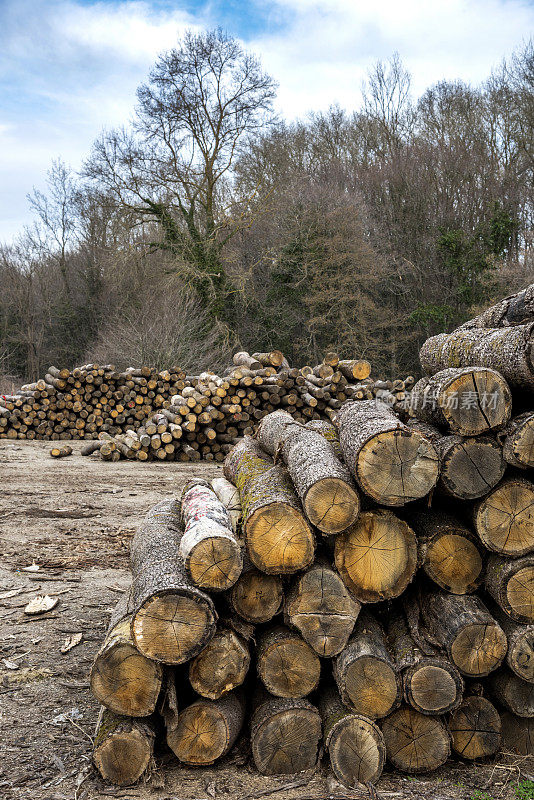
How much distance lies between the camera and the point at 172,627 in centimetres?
282

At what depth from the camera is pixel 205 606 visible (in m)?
2.86

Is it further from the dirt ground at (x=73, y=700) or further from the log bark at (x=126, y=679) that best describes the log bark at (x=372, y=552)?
the log bark at (x=126, y=679)

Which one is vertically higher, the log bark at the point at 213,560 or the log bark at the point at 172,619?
the log bark at the point at 213,560

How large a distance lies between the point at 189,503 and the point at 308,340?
57.7ft

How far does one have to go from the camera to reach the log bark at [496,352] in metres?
3.09

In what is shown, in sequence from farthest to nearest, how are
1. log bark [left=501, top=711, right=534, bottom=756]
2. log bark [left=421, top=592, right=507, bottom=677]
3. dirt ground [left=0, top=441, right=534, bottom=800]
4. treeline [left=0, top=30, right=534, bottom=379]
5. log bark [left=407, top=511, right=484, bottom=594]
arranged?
treeline [left=0, top=30, right=534, bottom=379] → log bark [left=501, top=711, right=534, bottom=756] → log bark [left=407, top=511, right=484, bottom=594] → log bark [left=421, top=592, right=507, bottom=677] → dirt ground [left=0, top=441, right=534, bottom=800]

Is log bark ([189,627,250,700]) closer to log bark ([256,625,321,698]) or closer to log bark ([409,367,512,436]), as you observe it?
log bark ([256,625,321,698])

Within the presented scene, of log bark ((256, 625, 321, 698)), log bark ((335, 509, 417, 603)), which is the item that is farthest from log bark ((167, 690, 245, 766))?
log bark ((335, 509, 417, 603))

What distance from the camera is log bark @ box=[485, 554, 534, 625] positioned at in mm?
3053

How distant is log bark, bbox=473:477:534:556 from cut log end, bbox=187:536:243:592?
121 centimetres

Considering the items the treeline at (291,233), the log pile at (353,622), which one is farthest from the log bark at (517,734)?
the treeline at (291,233)

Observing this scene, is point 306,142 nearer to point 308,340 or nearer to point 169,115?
point 169,115

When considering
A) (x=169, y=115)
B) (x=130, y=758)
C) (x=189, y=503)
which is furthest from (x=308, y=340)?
(x=130, y=758)

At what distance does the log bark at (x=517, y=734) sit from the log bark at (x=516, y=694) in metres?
0.14
